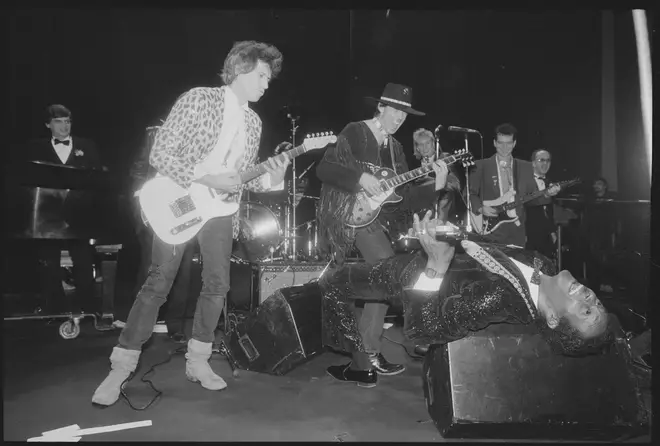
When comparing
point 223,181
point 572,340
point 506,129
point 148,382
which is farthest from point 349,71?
point 572,340

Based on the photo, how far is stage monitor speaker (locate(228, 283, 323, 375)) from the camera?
3.32 metres

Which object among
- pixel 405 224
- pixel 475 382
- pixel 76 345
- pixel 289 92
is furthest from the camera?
pixel 289 92

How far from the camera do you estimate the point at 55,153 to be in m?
4.92

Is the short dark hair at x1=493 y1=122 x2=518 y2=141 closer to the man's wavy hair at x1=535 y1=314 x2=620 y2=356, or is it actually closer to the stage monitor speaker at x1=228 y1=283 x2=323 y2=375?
the stage monitor speaker at x1=228 y1=283 x2=323 y2=375

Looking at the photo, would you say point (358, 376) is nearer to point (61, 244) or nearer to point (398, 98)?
point (398, 98)

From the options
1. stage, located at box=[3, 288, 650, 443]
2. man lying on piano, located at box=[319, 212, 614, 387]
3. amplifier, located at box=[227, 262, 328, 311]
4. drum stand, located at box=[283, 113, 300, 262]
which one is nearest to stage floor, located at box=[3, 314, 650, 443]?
stage, located at box=[3, 288, 650, 443]

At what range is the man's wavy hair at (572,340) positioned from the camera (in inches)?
86.3

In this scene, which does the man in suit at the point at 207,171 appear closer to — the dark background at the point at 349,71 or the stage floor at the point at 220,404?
the stage floor at the point at 220,404

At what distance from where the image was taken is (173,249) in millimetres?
2865

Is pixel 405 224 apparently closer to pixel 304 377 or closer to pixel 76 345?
pixel 304 377

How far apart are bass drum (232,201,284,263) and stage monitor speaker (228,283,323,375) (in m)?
2.05

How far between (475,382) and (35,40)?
258 inches

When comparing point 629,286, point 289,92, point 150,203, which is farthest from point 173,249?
point 629,286

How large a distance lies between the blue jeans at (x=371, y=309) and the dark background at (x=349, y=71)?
3.28 meters
